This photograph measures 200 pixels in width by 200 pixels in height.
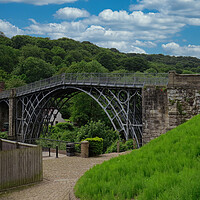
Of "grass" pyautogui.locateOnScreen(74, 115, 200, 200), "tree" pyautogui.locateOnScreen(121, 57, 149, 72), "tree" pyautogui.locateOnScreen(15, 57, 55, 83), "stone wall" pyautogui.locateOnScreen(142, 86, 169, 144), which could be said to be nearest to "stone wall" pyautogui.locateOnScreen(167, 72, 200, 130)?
"stone wall" pyautogui.locateOnScreen(142, 86, 169, 144)

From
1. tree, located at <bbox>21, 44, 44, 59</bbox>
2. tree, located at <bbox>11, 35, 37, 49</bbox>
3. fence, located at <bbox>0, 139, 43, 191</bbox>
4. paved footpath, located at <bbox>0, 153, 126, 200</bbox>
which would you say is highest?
tree, located at <bbox>11, 35, 37, 49</bbox>

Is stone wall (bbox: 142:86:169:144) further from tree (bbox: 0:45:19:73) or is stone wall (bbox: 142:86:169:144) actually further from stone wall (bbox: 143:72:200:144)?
tree (bbox: 0:45:19:73)

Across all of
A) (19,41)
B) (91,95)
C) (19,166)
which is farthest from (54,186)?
(19,41)

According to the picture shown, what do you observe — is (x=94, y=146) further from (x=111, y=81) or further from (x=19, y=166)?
(x=111, y=81)

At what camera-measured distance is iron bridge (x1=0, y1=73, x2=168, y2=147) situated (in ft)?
87.3

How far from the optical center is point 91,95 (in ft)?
103

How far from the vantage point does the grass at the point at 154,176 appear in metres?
6.28

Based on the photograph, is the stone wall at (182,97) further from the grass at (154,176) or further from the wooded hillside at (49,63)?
the wooded hillside at (49,63)

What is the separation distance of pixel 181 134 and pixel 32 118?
108 feet

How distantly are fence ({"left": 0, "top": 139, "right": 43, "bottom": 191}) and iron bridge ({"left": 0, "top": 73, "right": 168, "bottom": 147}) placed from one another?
44.7 feet

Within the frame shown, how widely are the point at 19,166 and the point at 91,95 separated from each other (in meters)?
20.9

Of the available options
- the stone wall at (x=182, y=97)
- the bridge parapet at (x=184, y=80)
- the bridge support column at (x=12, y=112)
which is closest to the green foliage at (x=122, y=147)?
the stone wall at (x=182, y=97)

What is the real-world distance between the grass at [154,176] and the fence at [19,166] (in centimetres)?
328

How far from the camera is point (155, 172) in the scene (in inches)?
298
